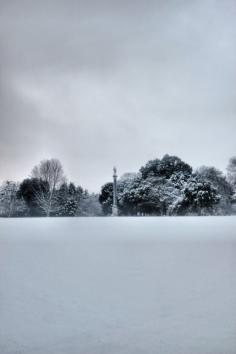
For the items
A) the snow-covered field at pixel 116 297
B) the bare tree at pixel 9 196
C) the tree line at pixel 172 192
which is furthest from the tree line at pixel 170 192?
the snow-covered field at pixel 116 297

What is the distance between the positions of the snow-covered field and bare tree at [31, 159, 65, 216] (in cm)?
183

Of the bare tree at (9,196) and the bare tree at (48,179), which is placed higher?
the bare tree at (48,179)

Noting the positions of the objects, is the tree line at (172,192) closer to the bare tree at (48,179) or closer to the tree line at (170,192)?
the tree line at (170,192)

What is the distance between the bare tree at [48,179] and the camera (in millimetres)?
6371

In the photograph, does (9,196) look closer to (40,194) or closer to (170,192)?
(40,194)

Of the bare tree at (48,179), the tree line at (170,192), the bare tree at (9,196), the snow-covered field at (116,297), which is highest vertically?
the tree line at (170,192)

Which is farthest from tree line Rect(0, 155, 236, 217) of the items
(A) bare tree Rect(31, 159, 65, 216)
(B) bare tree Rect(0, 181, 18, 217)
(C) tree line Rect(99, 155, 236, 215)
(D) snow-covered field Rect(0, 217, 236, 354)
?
(D) snow-covered field Rect(0, 217, 236, 354)

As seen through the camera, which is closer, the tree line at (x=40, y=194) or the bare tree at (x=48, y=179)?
the bare tree at (x=48, y=179)

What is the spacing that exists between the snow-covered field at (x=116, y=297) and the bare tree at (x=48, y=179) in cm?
183

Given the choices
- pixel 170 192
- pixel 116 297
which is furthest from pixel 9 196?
pixel 170 192

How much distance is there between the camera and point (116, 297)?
9.53 feet

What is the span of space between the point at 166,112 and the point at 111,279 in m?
1.62

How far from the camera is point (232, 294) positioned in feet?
9.77

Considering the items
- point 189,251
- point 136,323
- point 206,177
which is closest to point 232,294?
point 136,323
